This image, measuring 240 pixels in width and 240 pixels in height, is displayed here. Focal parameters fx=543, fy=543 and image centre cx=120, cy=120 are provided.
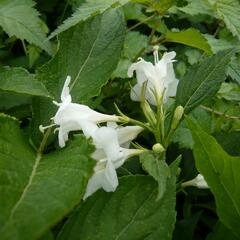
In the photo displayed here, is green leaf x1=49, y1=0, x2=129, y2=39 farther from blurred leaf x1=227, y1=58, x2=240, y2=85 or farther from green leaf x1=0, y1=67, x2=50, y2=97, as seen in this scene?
blurred leaf x1=227, y1=58, x2=240, y2=85

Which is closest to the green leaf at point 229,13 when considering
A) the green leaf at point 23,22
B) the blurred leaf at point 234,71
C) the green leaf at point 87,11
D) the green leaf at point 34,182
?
the blurred leaf at point 234,71

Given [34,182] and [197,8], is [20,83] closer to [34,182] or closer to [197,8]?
[34,182]

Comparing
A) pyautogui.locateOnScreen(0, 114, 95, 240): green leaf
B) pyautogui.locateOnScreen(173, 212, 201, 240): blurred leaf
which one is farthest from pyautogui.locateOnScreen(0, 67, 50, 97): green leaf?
pyautogui.locateOnScreen(173, 212, 201, 240): blurred leaf

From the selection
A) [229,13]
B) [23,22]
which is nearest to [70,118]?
[23,22]

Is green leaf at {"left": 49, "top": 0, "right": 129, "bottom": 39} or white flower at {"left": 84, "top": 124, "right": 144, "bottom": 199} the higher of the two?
green leaf at {"left": 49, "top": 0, "right": 129, "bottom": 39}

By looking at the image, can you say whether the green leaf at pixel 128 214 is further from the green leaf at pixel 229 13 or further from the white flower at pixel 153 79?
the green leaf at pixel 229 13

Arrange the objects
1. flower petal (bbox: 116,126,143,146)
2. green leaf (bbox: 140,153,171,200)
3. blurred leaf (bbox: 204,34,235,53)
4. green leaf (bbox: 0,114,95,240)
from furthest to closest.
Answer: blurred leaf (bbox: 204,34,235,53) < flower petal (bbox: 116,126,143,146) < green leaf (bbox: 140,153,171,200) < green leaf (bbox: 0,114,95,240)
